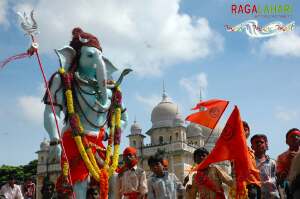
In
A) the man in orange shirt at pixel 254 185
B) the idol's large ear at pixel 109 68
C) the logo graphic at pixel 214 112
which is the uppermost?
the idol's large ear at pixel 109 68

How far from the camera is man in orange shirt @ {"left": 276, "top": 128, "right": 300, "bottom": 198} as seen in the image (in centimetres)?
580

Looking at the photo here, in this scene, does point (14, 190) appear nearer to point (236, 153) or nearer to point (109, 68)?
point (109, 68)

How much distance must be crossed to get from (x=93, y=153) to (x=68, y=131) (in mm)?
504

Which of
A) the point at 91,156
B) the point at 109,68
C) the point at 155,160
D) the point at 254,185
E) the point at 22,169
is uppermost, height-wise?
the point at 22,169

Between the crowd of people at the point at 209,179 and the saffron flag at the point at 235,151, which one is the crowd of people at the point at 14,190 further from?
the saffron flag at the point at 235,151

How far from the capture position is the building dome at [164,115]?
159ft

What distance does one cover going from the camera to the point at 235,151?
6.21 metres

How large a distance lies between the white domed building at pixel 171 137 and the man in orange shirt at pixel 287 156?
36696 mm

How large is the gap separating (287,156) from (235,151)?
0.66 meters

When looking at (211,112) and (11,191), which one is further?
(11,191)

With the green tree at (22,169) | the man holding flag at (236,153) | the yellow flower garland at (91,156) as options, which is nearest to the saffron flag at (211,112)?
the man holding flag at (236,153)

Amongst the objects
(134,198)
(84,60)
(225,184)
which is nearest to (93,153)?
(134,198)

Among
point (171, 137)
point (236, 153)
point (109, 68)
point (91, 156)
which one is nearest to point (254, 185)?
point (236, 153)

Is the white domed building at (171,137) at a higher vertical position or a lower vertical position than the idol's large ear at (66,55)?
higher
